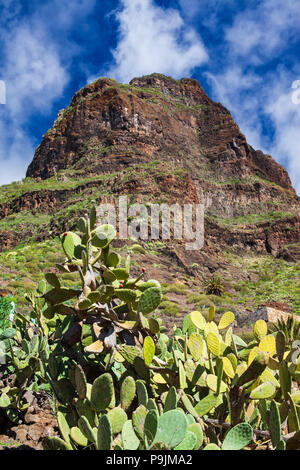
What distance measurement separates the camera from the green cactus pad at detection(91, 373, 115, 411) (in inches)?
41.0

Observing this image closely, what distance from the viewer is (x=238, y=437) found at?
37.9 inches

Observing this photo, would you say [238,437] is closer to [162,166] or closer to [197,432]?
[197,432]

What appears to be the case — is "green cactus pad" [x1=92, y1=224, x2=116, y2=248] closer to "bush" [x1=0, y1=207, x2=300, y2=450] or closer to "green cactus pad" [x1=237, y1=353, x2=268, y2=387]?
"bush" [x1=0, y1=207, x2=300, y2=450]

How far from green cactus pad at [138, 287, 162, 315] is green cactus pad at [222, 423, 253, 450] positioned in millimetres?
519

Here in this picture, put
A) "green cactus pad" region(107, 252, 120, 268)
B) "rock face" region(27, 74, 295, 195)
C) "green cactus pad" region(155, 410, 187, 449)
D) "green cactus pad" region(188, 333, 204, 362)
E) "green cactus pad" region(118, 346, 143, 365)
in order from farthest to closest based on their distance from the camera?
"rock face" region(27, 74, 295, 195)
"green cactus pad" region(107, 252, 120, 268)
"green cactus pad" region(188, 333, 204, 362)
"green cactus pad" region(118, 346, 143, 365)
"green cactus pad" region(155, 410, 187, 449)

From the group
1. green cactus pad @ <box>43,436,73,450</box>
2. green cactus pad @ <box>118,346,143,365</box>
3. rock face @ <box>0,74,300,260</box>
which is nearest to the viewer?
green cactus pad @ <box>43,436,73,450</box>

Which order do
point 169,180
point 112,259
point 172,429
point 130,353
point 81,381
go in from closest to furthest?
point 172,429, point 81,381, point 130,353, point 112,259, point 169,180

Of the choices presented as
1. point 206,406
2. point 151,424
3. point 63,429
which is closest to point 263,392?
point 206,406

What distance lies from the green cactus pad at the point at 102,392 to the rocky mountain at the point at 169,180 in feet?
53.8

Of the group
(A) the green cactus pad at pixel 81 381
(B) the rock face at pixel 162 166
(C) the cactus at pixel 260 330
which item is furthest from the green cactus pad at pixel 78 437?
(B) the rock face at pixel 162 166

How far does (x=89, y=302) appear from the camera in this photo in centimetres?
124

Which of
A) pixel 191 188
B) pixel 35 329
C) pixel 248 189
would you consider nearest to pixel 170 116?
pixel 248 189

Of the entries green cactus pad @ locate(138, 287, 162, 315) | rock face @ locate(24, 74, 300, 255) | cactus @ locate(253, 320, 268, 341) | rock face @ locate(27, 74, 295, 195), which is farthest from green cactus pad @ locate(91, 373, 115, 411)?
rock face @ locate(27, 74, 295, 195)

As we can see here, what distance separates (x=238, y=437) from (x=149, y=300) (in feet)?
1.85
